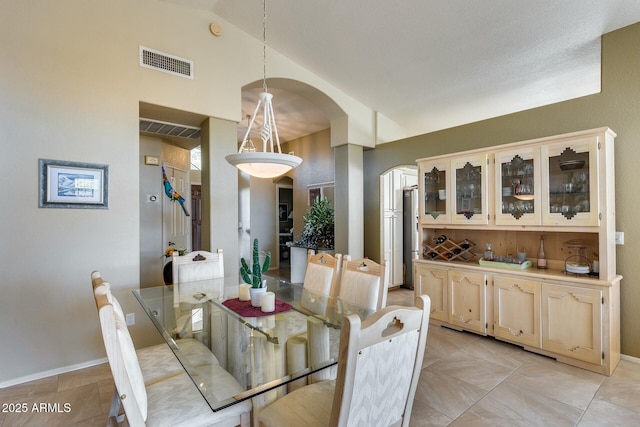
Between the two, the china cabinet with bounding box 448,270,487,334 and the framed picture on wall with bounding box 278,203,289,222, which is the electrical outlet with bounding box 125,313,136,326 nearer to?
the china cabinet with bounding box 448,270,487,334

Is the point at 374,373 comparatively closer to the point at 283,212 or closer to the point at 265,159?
the point at 265,159

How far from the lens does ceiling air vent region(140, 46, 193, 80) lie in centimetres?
312

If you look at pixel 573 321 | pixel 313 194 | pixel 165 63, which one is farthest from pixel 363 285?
pixel 313 194

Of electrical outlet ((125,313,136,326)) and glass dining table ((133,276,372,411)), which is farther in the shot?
electrical outlet ((125,313,136,326))

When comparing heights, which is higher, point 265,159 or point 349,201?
point 265,159

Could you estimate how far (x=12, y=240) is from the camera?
2.54 metres

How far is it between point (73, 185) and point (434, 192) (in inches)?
148

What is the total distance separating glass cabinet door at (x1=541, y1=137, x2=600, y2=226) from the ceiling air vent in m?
3.69

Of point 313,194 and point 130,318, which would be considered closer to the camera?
point 130,318

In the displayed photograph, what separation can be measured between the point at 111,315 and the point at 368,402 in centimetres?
95

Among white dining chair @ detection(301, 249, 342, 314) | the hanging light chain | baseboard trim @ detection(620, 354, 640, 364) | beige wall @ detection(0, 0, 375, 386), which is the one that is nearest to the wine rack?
baseboard trim @ detection(620, 354, 640, 364)

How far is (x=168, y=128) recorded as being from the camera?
398 cm

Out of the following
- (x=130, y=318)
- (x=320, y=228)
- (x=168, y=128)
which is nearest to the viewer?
(x=130, y=318)

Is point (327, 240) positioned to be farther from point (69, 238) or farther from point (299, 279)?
point (69, 238)
